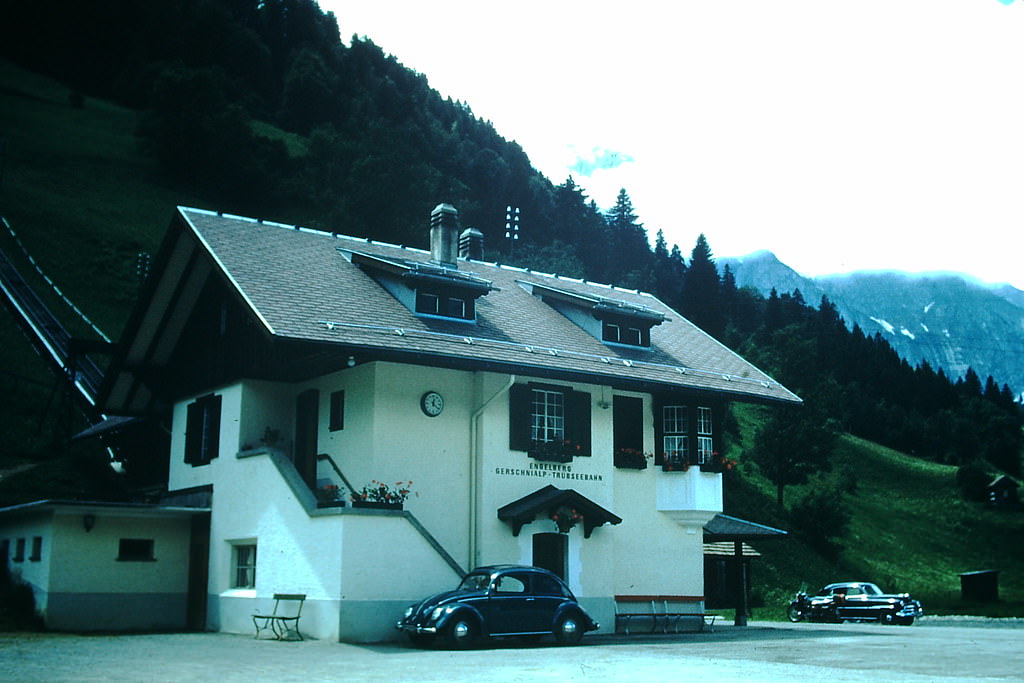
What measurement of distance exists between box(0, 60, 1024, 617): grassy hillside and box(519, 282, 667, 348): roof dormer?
18529mm

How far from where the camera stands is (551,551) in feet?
84.4

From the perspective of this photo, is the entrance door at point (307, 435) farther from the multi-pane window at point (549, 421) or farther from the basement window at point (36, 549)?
the basement window at point (36, 549)

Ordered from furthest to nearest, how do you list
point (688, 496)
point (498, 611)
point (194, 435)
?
point (194, 435)
point (688, 496)
point (498, 611)

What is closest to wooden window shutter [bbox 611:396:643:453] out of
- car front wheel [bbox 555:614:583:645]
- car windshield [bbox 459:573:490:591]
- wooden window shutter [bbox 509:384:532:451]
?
wooden window shutter [bbox 509:384:532:451]

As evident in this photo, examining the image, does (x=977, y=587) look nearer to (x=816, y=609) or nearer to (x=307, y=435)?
(x=816, y=609)

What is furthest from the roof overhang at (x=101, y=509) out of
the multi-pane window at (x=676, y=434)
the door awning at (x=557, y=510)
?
the multi-pane window at (x=676, y=434)

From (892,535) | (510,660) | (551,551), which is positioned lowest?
(510,660)

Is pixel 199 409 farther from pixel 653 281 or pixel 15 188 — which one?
pixel 653 281

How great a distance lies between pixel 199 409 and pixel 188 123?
63265mm

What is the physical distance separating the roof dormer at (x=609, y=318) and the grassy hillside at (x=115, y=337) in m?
18.5

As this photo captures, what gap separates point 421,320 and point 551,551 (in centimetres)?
629

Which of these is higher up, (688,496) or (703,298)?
(703,298)

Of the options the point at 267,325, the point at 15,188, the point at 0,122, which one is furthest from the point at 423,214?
the point at 267,325

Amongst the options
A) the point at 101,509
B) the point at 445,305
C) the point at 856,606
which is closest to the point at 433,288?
the point at 445,305
